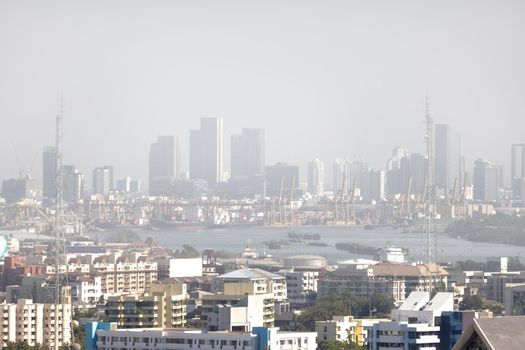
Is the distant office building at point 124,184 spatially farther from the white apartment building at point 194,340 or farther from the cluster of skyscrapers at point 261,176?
the white apartment building at point 194,340

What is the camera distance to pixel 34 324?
77.4 ft

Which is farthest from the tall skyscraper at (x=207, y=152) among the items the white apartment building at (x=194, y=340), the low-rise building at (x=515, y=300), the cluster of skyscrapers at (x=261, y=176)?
the white apartment building at (x=194, y=340)

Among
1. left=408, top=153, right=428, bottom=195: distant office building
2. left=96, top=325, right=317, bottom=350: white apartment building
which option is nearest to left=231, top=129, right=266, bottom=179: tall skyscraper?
left=408, top=153, right=428, bottom=195: distant office building

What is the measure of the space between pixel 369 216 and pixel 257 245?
20.5 m

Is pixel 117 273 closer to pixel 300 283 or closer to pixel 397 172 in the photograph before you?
pixel 300 283

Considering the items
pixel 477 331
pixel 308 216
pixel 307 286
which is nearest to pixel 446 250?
pixel 307 286

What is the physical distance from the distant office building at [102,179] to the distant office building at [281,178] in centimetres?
722

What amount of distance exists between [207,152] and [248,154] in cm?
229

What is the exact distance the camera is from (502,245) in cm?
6794

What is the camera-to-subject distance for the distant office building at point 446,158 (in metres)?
84.6

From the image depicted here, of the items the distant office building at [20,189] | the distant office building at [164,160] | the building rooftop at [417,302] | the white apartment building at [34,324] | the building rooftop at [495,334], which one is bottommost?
the white apartment building at [34,324]

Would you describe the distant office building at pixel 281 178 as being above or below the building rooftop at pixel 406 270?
above

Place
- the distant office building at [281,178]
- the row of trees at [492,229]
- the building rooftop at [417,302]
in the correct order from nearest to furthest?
1. the building rooftop at [417,302]
2. the row of trees at [492,229]
3. the distant office building at [281,178]

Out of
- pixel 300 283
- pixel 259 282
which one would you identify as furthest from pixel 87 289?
pixel 259 282
